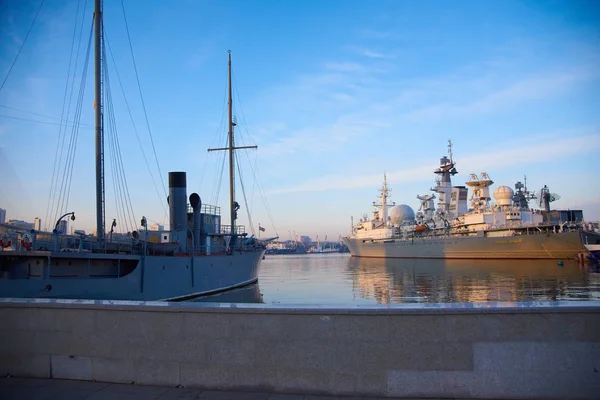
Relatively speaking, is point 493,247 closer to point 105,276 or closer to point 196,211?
point 196,211

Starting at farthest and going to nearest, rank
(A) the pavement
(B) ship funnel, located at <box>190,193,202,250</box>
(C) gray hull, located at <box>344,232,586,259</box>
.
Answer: (C) gray hull, located at <box>344,232,586,259</box>, (B) ship funnel, located at <box>190,193,202,250</box>, (A) the pavement

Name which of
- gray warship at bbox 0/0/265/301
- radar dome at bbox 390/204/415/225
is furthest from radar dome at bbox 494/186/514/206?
gray warship at bbox 0/0/265/301

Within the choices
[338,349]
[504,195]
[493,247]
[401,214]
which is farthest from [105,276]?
[401,214]

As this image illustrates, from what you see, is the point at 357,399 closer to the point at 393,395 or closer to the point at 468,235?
the point at 393,395

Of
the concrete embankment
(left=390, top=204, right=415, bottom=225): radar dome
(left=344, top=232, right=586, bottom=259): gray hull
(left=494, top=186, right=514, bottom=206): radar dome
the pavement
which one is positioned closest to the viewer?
the concrete embankment

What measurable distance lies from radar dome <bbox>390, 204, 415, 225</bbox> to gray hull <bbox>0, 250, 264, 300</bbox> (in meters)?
72.1

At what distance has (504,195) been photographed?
75500 millimetres

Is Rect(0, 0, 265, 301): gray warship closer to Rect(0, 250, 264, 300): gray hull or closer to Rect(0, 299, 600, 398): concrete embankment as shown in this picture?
Rect(0, 250, 264, 300): gray hull

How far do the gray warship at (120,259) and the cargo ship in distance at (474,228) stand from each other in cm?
4774

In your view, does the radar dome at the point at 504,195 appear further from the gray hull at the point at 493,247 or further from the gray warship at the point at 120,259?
the gray warship at the point at 120,259

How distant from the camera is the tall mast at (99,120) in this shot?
21703mm

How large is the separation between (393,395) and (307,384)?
1.00 meters

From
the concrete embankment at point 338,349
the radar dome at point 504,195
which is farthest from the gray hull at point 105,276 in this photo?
the radar dome at point 504,195

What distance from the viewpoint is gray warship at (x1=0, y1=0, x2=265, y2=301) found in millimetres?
18047
